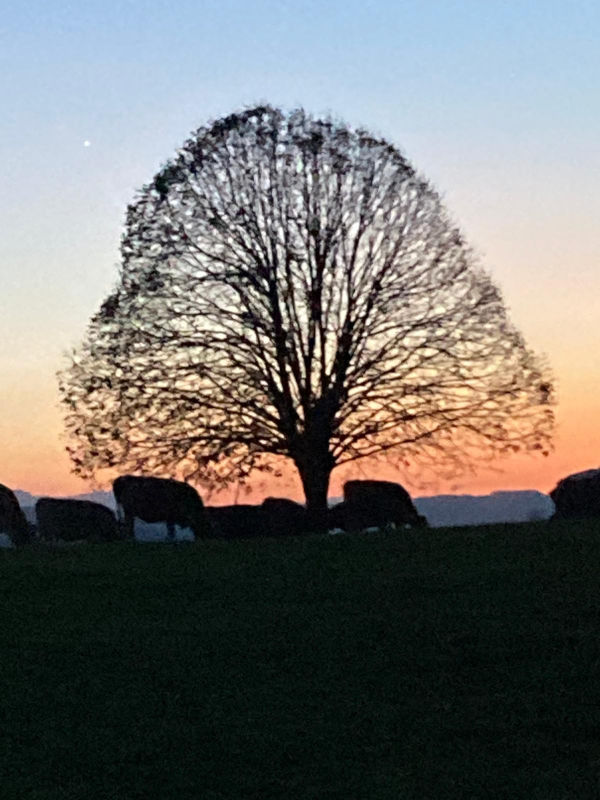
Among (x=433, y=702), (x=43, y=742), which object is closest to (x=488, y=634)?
(x=433, y=702)

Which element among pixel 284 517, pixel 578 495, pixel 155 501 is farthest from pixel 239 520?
pixel 578 495

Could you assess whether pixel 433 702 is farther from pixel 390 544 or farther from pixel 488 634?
pixel 390 544

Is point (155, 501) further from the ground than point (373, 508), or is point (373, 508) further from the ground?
point (155, 501)

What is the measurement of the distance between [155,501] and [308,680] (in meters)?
21.6

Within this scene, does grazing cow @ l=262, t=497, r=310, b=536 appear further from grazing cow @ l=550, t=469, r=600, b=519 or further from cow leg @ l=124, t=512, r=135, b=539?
grazing cow @ l=550, t=469, r=600, b=519

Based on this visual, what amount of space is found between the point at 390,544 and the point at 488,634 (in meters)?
7.14

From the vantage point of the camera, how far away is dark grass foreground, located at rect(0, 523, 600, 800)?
29.4ft

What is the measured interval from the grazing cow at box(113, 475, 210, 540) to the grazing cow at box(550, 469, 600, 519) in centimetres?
907

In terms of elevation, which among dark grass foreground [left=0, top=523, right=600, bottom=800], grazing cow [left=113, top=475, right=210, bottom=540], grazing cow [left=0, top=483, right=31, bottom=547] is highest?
grazing cow [left=113, top=475, right=210, bottom=540]

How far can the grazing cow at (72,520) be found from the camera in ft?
103

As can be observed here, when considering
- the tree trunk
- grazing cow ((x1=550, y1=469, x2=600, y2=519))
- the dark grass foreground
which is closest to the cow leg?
the tree trunk

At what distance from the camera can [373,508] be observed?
3381cm

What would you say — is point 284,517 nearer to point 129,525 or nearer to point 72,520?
point 129,525

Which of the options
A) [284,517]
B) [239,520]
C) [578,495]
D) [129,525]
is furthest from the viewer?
[239,520]
